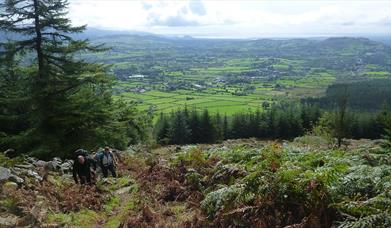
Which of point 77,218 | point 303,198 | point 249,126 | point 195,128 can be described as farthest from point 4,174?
point 249,126

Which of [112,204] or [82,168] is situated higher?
[82,168]

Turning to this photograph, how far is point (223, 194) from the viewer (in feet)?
25.6

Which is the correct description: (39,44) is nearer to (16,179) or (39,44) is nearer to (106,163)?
(106,163)

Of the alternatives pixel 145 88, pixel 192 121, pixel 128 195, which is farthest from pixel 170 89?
pixel 128 195

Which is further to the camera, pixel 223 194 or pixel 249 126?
pixel 249 126

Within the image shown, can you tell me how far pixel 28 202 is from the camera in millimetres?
9445

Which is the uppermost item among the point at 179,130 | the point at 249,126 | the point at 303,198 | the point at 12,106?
the point at 303,198

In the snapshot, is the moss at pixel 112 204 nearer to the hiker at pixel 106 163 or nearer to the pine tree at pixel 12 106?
the hiker at pixel 106 163

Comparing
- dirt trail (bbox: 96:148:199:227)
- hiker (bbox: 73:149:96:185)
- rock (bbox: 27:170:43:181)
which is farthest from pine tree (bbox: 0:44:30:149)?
dirt trail (bbox: 96:148:199:227)

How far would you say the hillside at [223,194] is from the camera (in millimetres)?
6602

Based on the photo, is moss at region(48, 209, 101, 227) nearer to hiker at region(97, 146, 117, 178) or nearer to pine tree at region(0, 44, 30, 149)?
hiker at region(97, 146, 117, 178)

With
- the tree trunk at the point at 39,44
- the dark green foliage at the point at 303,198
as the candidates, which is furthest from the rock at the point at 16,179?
the tree trunk at the point at 39,44

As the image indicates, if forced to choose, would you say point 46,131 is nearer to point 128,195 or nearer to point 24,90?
point 24,90

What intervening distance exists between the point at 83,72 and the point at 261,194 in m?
18.6
